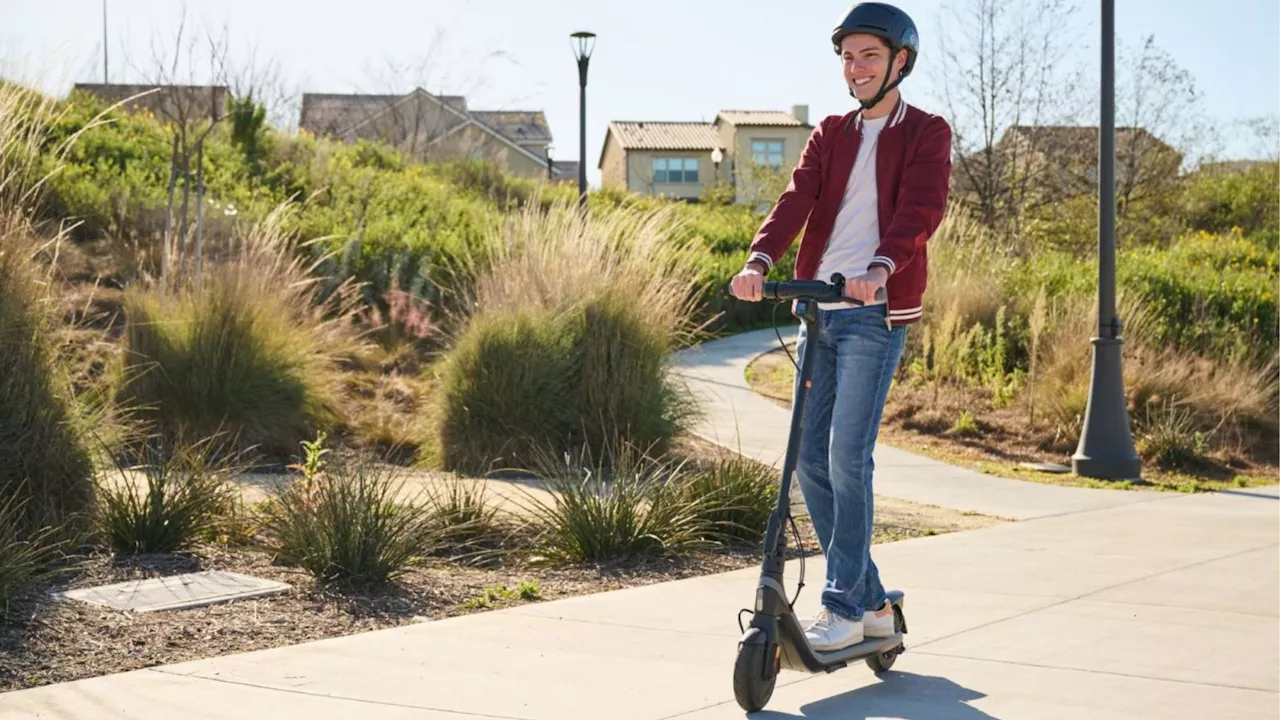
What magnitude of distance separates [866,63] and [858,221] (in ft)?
1.53

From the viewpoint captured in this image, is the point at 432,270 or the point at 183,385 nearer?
the point at 183,385

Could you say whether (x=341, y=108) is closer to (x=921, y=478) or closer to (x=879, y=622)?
(x=921, y=478)

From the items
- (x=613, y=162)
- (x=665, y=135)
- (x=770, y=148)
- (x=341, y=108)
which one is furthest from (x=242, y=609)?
(x=613, y=162)

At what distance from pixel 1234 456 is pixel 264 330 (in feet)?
26.2

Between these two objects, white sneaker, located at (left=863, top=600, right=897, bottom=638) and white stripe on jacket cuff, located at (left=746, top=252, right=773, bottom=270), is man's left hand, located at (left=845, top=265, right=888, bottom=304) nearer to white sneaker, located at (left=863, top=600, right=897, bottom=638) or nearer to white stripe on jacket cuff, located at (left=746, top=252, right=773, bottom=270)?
white stripe on jacket cuff, located at (left=746, top=252, right=773, bottom=270)

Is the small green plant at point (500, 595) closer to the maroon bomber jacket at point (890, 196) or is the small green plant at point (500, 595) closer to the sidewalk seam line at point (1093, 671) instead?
the sidewalk seam line at point (1093, 671)

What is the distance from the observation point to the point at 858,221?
4.45 meters

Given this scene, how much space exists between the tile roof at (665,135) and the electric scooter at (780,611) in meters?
69.9

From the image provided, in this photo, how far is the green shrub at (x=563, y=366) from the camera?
10.0 metres

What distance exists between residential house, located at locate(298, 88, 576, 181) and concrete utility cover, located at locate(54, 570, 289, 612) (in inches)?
1099

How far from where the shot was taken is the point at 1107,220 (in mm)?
11430

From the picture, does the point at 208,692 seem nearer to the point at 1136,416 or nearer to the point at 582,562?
the point at 582,562

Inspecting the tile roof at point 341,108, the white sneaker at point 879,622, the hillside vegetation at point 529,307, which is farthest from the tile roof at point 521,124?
the white sneaker at point 879,622

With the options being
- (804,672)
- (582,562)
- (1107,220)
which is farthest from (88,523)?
(1107,220)
